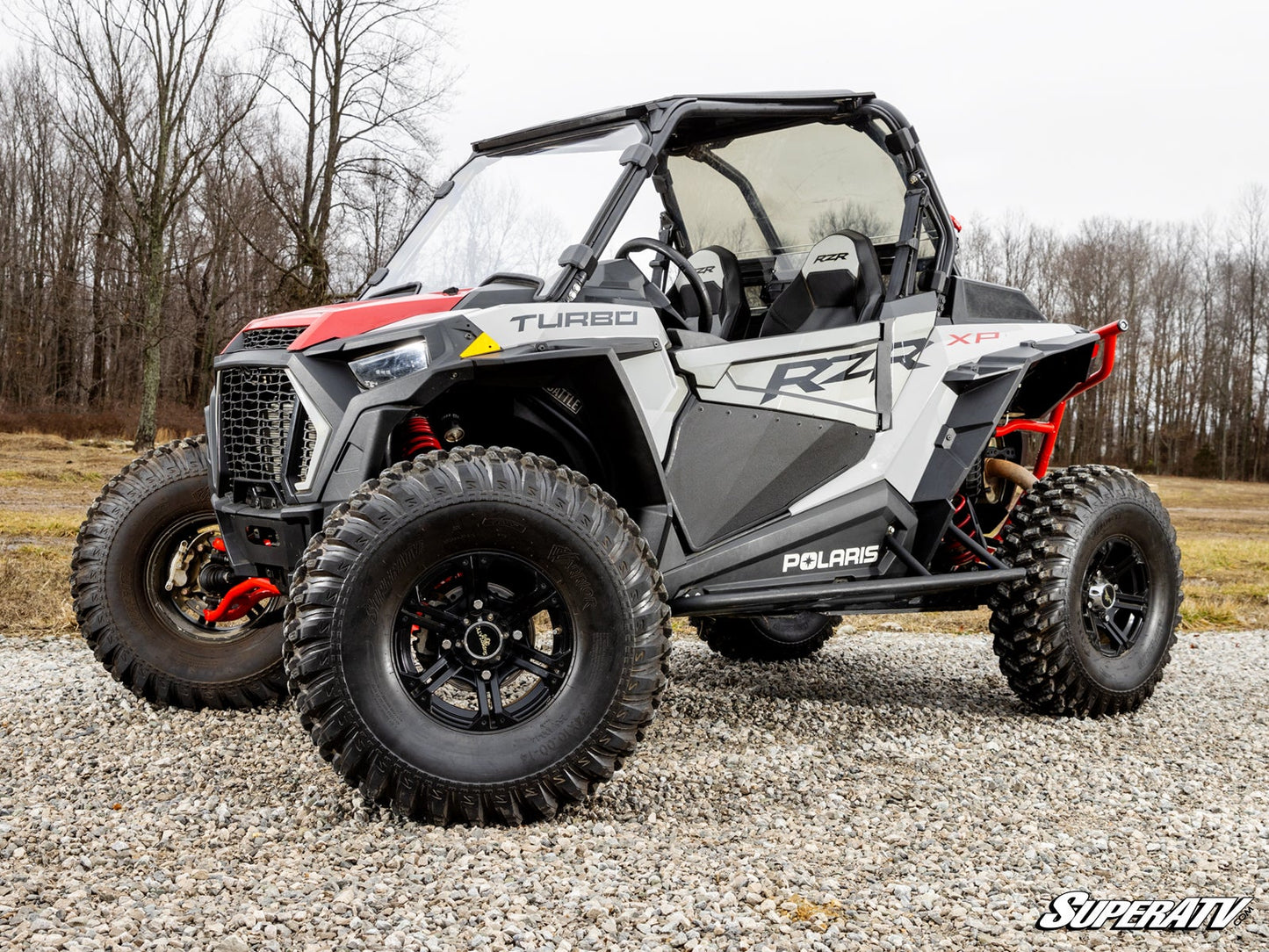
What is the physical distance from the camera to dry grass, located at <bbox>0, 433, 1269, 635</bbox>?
809 cm

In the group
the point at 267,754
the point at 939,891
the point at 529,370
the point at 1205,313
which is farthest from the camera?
the point at 1205,313

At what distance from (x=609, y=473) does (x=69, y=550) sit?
25.3 feet

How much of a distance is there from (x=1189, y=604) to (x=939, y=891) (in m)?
7.96

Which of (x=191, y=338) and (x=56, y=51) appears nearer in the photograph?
(x=56, y=51)

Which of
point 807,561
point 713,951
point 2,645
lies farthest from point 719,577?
point 2,645

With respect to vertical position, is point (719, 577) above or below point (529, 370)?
below

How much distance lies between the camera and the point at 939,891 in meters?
3.10

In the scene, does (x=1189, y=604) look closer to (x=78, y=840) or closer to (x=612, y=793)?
(x=612, y=793)

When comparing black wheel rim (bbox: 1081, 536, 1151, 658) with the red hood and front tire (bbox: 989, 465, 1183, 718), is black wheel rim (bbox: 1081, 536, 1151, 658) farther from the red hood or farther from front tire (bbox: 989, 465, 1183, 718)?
the red hood

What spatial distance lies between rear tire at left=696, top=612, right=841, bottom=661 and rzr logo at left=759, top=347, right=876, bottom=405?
7.34 feet

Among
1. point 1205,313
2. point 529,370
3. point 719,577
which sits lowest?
point 719,577

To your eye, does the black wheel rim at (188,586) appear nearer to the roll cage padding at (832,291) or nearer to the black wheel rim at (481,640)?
the black wheel rim at (481,640)

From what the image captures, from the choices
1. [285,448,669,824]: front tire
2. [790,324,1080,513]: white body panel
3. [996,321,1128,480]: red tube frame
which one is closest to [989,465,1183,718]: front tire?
[996,321,1128,480]: red tube frame

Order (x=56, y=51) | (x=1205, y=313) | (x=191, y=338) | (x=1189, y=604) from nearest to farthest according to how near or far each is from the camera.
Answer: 1. (x=1189, y=604)
2. (x=56, y=51)
3. (x=191, y=338)
4. (x=1205, y=313)
